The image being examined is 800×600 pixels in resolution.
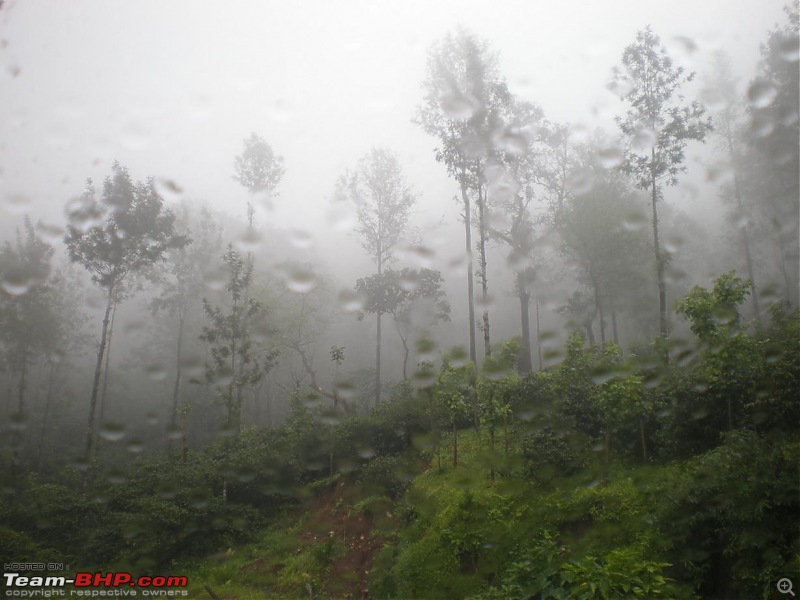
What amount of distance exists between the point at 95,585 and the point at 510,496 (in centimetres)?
805

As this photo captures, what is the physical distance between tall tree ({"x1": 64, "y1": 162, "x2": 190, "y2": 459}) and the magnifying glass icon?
1927cm

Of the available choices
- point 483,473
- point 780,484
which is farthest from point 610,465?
point 780,484

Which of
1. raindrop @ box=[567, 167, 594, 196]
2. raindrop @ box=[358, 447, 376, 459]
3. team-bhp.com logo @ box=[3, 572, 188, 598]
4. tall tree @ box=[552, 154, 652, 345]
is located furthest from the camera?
raindrop @ box=[567, 167, 594, 196]

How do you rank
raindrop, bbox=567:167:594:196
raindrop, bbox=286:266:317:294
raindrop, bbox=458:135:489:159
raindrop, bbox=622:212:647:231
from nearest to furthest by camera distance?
1. raindrop, bbox=458:135:489:159
2. raindrop, bbox=622:212:647:231
3. raindrop, bbox=567:167:594:196
4. raindrop, bbox=286:266:317:294

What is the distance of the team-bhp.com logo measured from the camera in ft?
25.9

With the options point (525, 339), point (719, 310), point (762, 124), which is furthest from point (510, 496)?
point (762, 124)

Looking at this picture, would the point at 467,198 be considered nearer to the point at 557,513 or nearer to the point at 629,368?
the point at 629,368

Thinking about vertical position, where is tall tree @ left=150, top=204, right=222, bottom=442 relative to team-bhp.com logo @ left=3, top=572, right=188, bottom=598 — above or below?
above

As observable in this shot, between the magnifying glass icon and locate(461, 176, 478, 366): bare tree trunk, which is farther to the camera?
locate(461, 176, 478, 366): bare tree trunk

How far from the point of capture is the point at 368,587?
23.3ft

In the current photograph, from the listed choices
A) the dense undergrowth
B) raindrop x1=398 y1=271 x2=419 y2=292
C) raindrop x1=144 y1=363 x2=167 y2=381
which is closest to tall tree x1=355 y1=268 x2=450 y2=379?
raindrop x1=398 y1=271 x2=419 y2=292

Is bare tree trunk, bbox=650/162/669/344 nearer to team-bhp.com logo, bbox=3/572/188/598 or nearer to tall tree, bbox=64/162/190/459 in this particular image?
team-bhp.com logo, bbox=3/572/188/598

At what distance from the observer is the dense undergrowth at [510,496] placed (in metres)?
4.70

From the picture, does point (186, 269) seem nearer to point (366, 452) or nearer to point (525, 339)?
point (366, 452)
